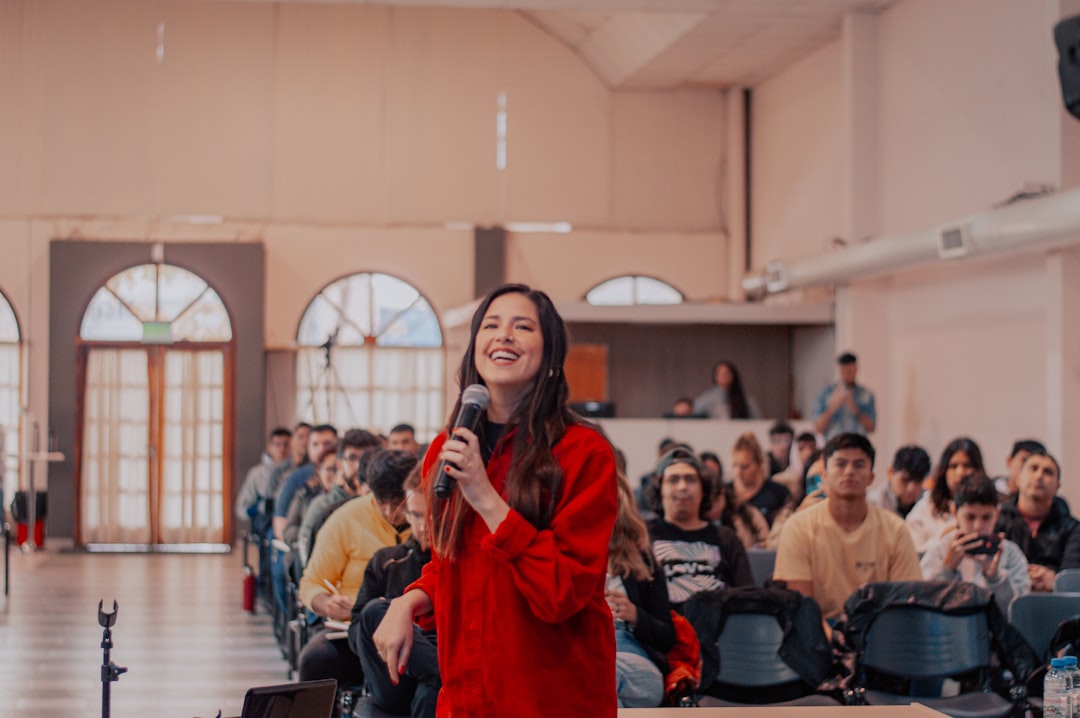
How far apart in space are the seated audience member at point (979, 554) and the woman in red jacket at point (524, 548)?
365cm

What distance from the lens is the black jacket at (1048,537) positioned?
22.8 feet

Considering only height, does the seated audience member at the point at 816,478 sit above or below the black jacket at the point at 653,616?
above

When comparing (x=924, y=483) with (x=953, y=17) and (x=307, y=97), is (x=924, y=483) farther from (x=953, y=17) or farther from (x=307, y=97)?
(x=307, y=97)

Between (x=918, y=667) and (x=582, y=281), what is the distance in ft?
40.4

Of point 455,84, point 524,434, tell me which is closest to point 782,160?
point 455,84

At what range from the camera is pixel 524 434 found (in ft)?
8.29

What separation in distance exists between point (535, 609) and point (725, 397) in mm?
13166

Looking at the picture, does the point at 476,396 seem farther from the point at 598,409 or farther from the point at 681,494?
the point at 598,409

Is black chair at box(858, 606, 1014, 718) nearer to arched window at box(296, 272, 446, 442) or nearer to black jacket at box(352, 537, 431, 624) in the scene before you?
black jacket at box(352, 537, 431, 624)

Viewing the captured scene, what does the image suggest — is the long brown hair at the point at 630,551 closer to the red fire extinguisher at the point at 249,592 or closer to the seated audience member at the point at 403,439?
the seated audience member at the point at 403,439

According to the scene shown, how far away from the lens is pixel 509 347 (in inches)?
99.2

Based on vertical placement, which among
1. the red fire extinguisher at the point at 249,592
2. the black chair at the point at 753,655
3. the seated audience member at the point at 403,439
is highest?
the seated audience member at the point at 403,439

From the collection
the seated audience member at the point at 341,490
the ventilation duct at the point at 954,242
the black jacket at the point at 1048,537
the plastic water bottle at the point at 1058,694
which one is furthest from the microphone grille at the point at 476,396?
the ventilation duct at the point at 954,242

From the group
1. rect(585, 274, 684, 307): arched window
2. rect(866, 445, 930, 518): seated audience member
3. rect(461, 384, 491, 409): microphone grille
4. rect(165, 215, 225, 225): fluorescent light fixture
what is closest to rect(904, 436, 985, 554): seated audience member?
rect(866, 445, 930, 518): seated audience member
